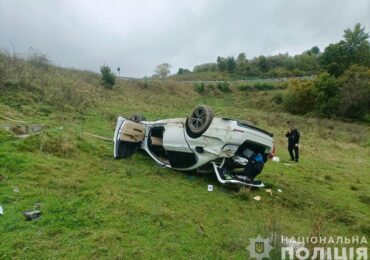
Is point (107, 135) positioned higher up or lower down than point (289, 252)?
higher up

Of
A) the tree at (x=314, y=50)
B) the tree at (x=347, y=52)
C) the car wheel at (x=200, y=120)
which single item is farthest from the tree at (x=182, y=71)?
the car wheel at (x=200, y=120)

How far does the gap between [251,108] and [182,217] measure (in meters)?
30.6

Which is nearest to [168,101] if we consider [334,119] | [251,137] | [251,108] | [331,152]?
[251,108]

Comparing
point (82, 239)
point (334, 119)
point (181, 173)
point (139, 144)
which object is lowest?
point (82, 239)

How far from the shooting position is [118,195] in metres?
6.06

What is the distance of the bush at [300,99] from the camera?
32500 millimetres

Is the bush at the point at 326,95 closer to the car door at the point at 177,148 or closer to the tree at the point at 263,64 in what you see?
the tree at the point at 263,64

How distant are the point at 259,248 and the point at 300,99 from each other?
30714mm

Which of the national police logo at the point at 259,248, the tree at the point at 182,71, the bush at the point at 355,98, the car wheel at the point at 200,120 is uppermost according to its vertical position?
the tree at the point at 182,71

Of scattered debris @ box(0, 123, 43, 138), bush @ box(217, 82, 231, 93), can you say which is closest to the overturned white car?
scattered debris @ box(0, 123, 43, 138)

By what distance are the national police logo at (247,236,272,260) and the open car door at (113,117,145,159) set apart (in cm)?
547

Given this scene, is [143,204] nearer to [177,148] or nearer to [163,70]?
[177,148]

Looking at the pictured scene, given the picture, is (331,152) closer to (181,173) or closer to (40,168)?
(181,173)

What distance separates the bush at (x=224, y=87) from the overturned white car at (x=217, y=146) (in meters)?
32.5
